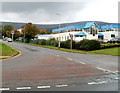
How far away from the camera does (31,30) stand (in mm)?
68250

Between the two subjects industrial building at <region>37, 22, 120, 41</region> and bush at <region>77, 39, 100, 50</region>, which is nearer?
bush at <region>77, 39, 100, 50</region>

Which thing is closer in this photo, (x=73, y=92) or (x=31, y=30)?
(x=73, y=92)

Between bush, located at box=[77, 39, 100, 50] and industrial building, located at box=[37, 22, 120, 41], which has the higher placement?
industrial building, located at box=[37, 22, 120, 41]

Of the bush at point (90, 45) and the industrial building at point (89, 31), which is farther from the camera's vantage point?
the industrial building at point (89, 31)

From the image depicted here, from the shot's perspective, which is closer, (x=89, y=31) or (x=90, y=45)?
(x=90, y=45)

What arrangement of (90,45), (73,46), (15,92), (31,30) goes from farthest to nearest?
(31,30), (73,46), (90,45), (15,92)

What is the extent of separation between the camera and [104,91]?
18.0 feet

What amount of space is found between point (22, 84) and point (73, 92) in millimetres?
2093

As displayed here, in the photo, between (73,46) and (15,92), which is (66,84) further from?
(73,46)

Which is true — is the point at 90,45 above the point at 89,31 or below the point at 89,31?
below

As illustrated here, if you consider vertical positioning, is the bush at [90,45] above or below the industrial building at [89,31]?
below

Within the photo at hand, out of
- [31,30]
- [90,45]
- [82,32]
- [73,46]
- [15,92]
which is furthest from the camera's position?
[31,30]

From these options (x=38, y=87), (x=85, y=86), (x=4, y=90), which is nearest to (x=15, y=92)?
(x=4, y=90)

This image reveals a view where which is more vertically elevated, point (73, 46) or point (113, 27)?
point (113, 27)
